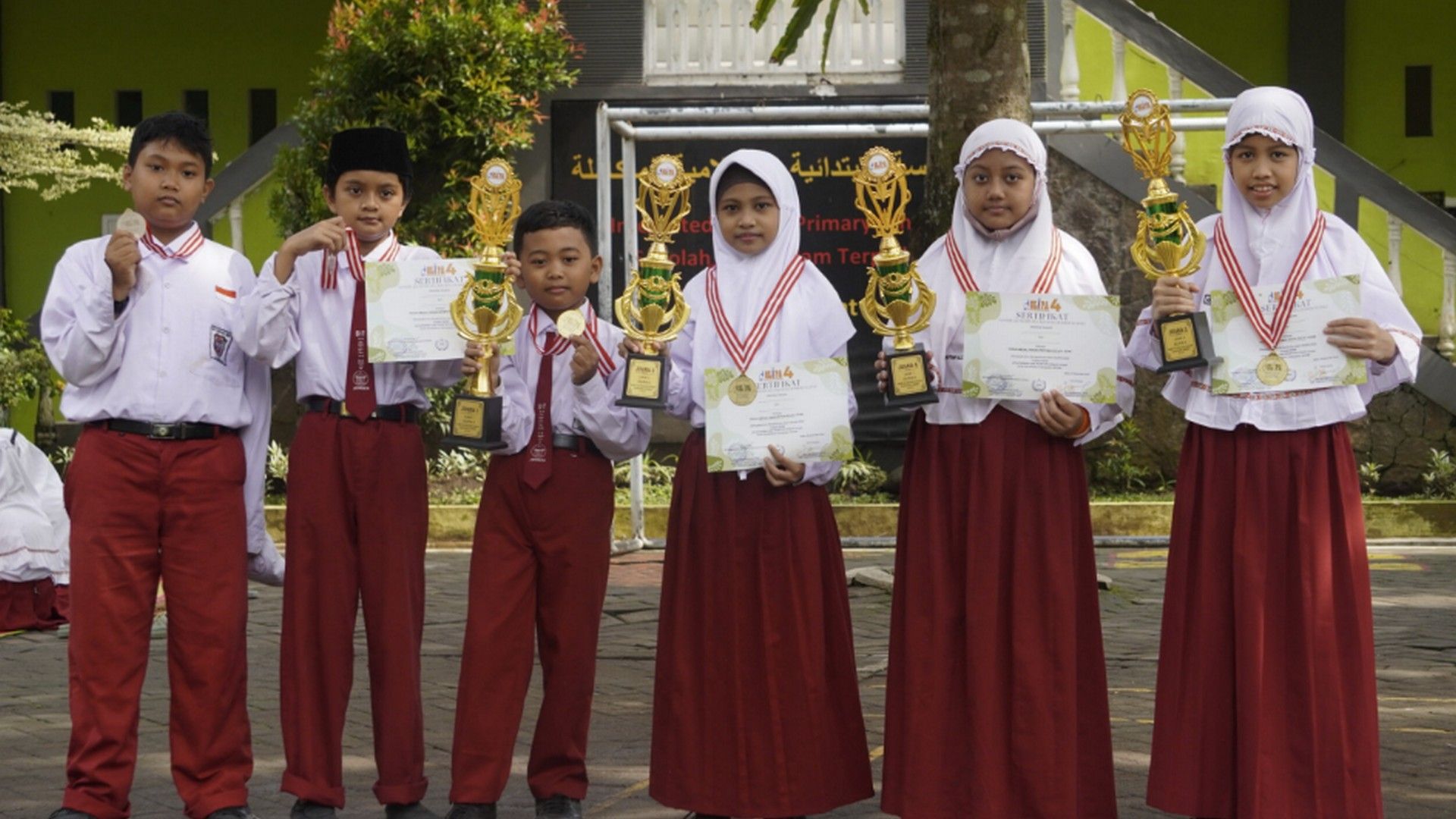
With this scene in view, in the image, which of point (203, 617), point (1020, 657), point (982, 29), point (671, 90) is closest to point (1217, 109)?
point (982, 29)

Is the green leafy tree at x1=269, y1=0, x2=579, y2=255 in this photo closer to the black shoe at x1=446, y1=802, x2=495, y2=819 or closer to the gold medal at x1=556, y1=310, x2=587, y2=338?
the gold medal at x1=556, y1=310, x2=587, y2=338

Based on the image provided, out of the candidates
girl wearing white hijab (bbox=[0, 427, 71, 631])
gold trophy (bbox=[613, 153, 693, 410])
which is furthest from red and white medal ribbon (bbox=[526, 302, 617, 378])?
girl wearing white hijab (bbox=[0, 427, 71, 631])

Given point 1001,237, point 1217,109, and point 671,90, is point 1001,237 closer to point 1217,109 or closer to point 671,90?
point 1217,109

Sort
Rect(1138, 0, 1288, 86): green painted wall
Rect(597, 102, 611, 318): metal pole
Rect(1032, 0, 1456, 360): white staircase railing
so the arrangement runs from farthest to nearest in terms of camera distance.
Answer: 1. Rect(1138, 0, 1288, 86): green painted wall
2. Rect(1032, 0, 1456, 360): white staircase railing
3. Rect(597, 102, 611, 318): metal pole

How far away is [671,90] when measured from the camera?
1398 centimetres

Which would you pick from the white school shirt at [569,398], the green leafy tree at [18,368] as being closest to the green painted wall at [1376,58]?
the green leafy tree at [18,368]

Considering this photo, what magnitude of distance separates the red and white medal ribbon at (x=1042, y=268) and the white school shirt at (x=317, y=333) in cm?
147

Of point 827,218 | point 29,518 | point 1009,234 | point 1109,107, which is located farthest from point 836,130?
point 1009,234

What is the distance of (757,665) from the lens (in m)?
5.30

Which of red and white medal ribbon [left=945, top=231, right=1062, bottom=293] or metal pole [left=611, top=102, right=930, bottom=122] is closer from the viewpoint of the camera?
red and white medal ribbon [left=945, top=231, right=1062, bottom=293]

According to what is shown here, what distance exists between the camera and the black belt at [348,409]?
5445 mm

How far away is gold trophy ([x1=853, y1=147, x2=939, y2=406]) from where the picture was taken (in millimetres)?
5066

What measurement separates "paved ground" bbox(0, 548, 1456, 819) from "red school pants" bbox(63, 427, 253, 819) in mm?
352

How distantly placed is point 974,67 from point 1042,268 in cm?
366
